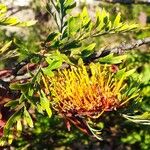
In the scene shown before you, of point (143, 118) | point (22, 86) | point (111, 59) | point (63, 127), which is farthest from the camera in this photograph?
point (63, 127)

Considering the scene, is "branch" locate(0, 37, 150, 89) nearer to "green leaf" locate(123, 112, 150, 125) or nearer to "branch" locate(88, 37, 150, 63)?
"branch" locate(88, 37, 150, 63)

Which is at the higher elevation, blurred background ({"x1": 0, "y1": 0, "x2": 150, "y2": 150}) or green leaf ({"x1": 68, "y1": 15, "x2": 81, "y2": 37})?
green leaf ({"x1": 68, "y1": 15, "x2": 81, "y2": 37})

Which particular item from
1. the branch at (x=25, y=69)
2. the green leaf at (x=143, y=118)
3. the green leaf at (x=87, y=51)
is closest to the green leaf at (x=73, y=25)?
the green leaf at (x=87, y=51)

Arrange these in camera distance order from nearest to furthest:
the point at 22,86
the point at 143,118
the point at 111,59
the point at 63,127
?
the point at 22,86, the point at 111,59, the point at 143,118, the point at 63,127

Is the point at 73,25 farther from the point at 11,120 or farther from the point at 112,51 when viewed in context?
the point at 11,120

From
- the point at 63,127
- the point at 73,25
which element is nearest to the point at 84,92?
the point at 73,25

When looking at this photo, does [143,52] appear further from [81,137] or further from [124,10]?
[81,137]

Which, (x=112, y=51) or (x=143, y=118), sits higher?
(x=112, y=51)

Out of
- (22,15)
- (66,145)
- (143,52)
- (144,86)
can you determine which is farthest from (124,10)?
(66,145)

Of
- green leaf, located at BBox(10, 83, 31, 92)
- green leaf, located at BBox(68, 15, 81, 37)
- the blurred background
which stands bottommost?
the blurred background

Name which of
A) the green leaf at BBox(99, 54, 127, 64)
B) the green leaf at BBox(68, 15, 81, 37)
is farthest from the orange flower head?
the green leaf at BBox(68, 15, 81, 37)

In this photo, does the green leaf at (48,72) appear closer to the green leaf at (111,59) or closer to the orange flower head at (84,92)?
the orange flower head at (84,92)
